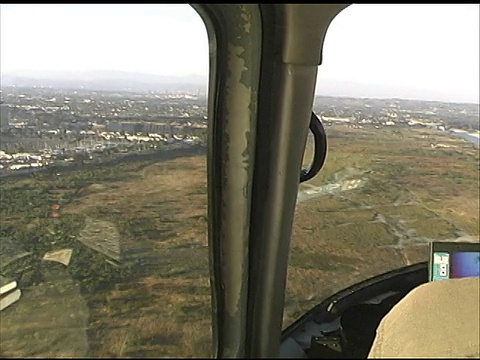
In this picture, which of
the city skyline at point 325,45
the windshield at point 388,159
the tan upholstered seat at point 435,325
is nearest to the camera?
the tan upholstered seat at point 435,325

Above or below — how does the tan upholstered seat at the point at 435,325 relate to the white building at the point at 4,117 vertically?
below

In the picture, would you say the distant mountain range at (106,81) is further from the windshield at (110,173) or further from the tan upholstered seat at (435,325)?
the tan upholstered seat at (435,325)

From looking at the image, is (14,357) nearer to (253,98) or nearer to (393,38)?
(253,98)

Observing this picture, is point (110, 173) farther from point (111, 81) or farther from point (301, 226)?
point (301, 226)

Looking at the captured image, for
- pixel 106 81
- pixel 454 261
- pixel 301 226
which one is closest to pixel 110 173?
pixel 106 81

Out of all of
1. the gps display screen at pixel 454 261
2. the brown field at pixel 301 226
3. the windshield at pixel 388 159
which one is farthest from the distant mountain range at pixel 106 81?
the gps display screen at pixel 454 261

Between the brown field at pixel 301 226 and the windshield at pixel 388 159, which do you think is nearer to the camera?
the brown field at pixel 301 226
